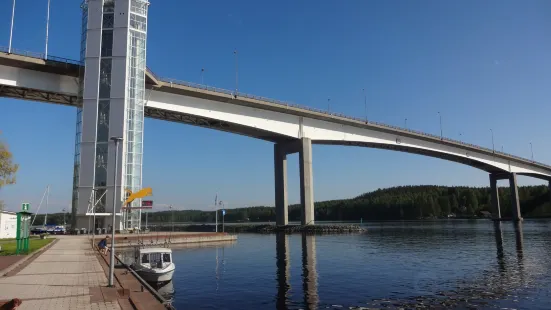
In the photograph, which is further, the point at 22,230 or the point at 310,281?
the point at 22,230

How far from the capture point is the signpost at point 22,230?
29889mm

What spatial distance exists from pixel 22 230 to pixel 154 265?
42.6ft

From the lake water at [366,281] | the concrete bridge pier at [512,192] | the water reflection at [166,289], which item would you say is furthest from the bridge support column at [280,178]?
the concrete bridge pier at [512,192]

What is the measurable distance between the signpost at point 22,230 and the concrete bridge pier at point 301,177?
174ft

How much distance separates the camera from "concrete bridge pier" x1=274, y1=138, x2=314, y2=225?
265 feet

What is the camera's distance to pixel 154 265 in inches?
1045

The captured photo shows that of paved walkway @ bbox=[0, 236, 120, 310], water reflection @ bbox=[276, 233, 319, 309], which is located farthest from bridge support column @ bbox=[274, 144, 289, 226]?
paved walkway @ bbox=[0, 236, 120, 310]

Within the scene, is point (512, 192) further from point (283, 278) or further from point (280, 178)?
point (283, 278)

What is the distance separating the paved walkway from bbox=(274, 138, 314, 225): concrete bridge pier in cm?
5392

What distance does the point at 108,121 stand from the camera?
59281 mm

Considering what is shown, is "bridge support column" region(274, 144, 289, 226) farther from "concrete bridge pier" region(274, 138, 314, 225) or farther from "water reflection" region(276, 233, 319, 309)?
"water reflection" region(276, 233, 319, 309)

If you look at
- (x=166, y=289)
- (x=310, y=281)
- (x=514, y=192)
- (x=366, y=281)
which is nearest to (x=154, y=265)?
(x=166, y=289)

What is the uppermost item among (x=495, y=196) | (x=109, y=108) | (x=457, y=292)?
(x=109, y=108)

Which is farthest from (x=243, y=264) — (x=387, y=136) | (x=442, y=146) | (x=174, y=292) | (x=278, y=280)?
(x=442, y=146)
